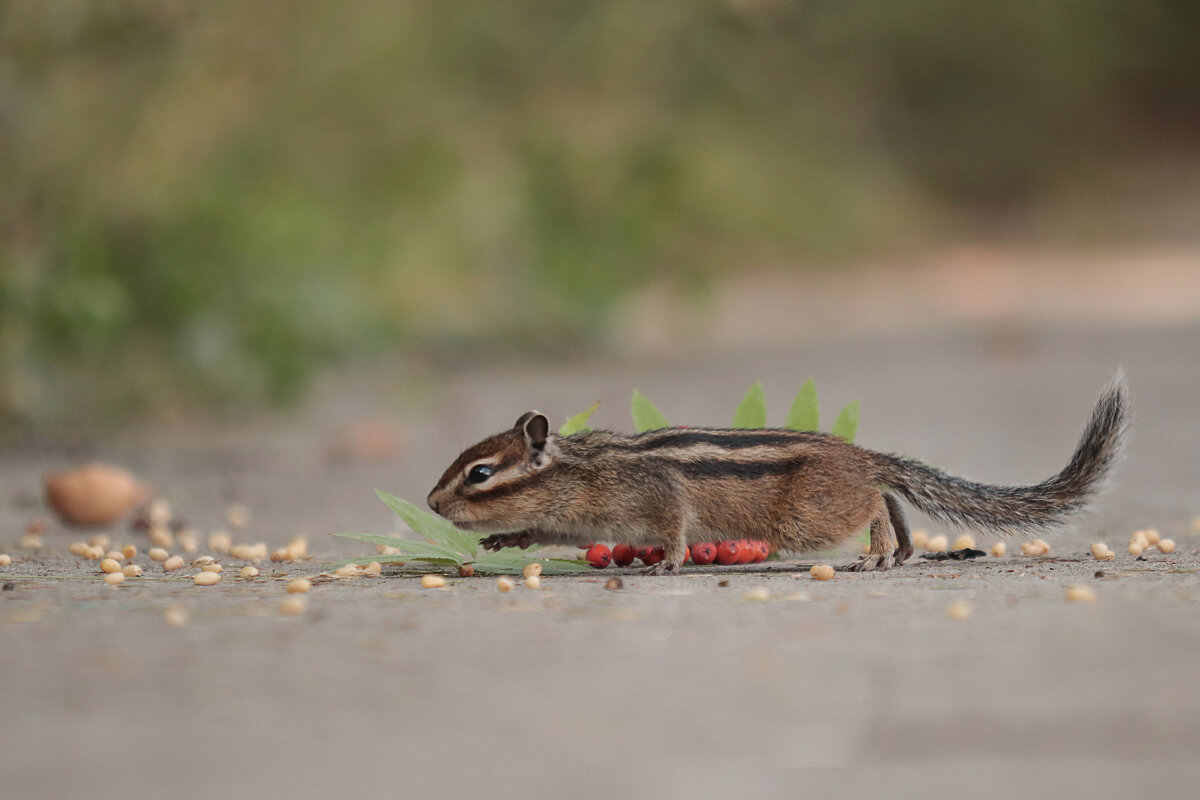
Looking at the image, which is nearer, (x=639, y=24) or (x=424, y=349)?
(x=424, y=349)

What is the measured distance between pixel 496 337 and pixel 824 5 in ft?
33.8

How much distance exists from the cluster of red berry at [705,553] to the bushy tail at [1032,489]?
1.33ft

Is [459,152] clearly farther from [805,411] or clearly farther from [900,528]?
[900,528]

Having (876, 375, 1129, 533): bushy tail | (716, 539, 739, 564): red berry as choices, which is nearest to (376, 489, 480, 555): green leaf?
(716, 539, 739, 564): red berry

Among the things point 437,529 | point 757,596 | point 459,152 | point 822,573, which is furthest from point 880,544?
point 459,152

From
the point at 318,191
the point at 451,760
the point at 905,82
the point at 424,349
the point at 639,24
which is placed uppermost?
the point at 905,82

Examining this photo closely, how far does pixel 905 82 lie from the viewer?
22.0 m

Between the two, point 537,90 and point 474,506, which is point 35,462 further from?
point 537,90

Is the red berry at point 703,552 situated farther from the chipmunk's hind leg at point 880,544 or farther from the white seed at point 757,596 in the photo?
the white seed at point 757,596

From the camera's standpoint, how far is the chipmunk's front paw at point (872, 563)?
400 cm

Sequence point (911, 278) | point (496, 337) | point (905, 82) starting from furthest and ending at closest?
point (905, 82), point (911, 278), point (496, 337)

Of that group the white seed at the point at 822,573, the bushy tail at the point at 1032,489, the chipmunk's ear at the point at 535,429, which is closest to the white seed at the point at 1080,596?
the white seed at the point at 822,573

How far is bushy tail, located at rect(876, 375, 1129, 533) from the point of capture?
4.04m

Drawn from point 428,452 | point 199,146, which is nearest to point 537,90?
point 199,146
